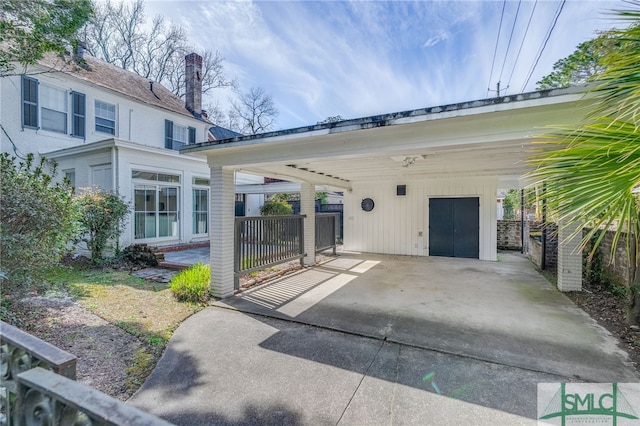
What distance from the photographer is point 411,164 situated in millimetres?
6648

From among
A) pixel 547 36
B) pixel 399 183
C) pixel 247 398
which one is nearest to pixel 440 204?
pixel 399 183

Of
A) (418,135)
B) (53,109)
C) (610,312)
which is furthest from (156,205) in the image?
(610,312)

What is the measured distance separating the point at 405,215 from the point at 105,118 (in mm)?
11475

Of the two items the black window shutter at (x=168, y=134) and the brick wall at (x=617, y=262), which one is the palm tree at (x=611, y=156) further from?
the black window shutter at (x=168, y=134)

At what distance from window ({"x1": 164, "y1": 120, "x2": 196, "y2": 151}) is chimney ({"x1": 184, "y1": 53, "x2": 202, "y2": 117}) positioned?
119 cm

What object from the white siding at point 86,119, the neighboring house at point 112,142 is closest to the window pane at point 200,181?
the neighboring house at point 112,142

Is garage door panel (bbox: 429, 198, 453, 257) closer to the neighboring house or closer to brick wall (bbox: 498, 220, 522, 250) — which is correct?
brick wall (bbox: 498, 220, 522, 250)

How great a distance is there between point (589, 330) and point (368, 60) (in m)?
7.69

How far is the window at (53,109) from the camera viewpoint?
353 inches

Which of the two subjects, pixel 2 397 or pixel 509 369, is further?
pixel 509 369

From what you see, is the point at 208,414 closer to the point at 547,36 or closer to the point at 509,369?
the point at 509,369

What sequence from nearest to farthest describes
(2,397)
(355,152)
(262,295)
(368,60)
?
(2,397), (355,152), (262,295), (368,60)

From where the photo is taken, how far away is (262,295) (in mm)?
5301

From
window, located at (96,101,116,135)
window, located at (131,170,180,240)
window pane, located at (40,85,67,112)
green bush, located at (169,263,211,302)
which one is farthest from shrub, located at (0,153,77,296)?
window, located at (96,101,116,135)
